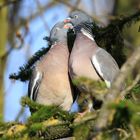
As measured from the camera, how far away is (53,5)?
329 inches

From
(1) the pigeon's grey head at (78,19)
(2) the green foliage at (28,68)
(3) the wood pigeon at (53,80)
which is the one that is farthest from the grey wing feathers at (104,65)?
(2) the green foliage at (28,68)

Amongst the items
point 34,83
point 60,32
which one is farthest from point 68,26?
point 34,83

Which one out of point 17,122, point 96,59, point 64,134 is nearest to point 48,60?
point 96,59

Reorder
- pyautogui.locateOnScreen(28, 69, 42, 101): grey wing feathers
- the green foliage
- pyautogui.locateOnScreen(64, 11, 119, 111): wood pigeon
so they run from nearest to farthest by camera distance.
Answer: pyautogui.locateOnScreen(64, 11, 119, 111): wood pigeon < pyautogui.locateOnScreen(28, 69, 42, 101): grey wing feathers < the green foliage

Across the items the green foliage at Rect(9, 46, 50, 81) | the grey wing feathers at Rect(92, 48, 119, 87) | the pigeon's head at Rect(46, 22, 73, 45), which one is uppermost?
the pigeon's head at Rect(46, 22, 73, 45)

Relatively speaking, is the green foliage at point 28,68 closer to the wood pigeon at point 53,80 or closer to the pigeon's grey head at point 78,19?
the wood pigeon at point 53,80

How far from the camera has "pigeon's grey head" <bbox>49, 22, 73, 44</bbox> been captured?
174 inches

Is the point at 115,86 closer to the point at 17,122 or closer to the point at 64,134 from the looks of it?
the point at 17,122

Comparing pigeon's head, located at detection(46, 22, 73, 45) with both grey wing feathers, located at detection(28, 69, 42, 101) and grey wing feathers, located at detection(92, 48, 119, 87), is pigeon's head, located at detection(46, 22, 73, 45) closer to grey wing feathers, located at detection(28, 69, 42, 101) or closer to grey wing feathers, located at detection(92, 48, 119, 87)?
grey wing feathers, located at detection(28, 69, 42, 101)

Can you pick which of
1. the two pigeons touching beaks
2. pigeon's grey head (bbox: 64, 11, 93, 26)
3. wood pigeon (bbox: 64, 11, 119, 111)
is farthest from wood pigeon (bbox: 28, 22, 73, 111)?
pigeon's grey head (bbox: 64, 11, 93, 26)

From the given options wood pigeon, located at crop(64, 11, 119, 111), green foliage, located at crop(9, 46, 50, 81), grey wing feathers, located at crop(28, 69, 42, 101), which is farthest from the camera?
green foliage, located at crop(9, 46, 50, 81)

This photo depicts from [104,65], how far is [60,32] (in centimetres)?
61

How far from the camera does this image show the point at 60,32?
4.44m

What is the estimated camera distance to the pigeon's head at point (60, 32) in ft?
14.5
